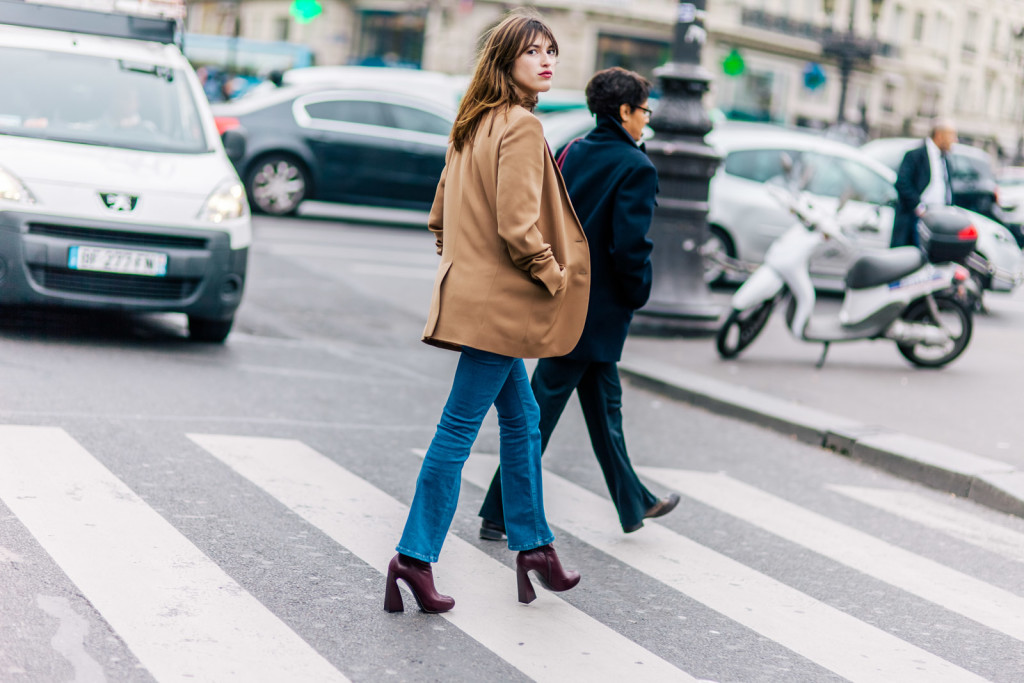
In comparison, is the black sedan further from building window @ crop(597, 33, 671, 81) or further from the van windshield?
building window @ crop(597, 33, 671, 81)

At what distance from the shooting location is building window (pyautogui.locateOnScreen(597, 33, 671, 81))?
4559 cm

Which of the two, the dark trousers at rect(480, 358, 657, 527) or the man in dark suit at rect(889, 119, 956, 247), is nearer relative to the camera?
the dark trousers at rect(480, 358, 657, 527)

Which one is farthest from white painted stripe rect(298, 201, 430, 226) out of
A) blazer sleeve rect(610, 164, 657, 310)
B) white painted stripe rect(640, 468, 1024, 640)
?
blazer sleeve rect(610, 164, 657, 310)

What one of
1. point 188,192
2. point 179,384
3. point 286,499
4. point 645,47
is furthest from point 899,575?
point 645,47

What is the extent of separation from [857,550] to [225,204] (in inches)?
168

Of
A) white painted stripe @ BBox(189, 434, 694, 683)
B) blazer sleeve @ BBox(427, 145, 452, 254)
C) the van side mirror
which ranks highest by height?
blazer sleeve @ BBox(427, 145, 452, 254)

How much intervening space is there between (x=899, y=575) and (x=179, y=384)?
12.4 ft

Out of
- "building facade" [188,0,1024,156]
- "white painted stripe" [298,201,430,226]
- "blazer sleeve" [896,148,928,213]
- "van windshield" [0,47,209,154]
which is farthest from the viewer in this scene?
"building facade" [188,0,1024,156]

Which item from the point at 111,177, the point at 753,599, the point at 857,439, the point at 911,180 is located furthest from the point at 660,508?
the point at 911,180

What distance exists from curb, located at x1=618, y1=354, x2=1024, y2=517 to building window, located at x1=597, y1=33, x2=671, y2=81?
125 ft

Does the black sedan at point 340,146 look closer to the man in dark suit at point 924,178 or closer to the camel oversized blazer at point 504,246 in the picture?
the man in dark suit at point 924,178

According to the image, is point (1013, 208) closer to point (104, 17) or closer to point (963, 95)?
point (104, 17)

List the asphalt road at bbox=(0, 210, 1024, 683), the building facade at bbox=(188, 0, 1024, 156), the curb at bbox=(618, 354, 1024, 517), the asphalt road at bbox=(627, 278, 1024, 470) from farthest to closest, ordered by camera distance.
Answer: the building facade at bbox=(188, 0, 1024, 156) < the asphalt road at bbox=(627, 278, 1024, 470) < the curb at bbox=(618, 354, 1024, 517) < the asphalt road at bbox=(0, 210, 1024, 683)

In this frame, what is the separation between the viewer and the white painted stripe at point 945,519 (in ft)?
18.5
